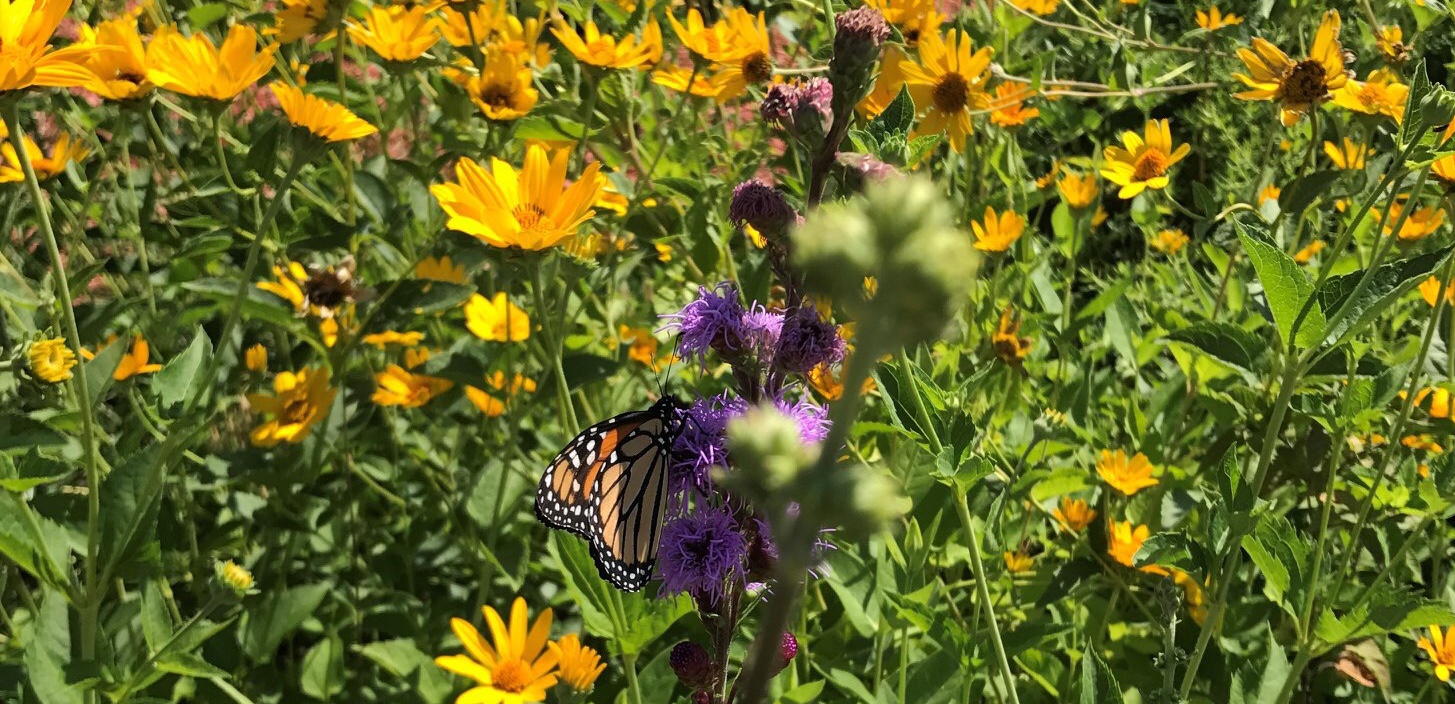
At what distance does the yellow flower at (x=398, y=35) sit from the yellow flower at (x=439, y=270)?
526mm

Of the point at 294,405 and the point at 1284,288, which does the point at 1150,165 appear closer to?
the point at 1284,288

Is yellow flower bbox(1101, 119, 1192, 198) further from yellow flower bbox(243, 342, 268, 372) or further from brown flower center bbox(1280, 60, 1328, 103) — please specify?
yellow flower bbox(243, 342, 268, 372)

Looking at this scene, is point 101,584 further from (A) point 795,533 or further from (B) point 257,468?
(A) point 795,533

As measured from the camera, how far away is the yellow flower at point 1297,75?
1.93m

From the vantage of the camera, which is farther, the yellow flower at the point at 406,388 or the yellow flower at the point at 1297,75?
the yellow flower at the point at 406,388

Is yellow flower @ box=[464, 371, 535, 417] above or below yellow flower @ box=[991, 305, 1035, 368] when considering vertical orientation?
below

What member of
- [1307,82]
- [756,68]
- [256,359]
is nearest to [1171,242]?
[1307,82]

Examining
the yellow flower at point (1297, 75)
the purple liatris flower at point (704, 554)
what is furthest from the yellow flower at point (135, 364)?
the yellow flower at point (1297, 75)

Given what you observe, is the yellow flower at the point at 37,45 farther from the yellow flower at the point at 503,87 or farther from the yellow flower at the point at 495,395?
the yellow flower at the point at 495,395

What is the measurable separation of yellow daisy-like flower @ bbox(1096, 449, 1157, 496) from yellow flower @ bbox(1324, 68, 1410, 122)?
0.72m

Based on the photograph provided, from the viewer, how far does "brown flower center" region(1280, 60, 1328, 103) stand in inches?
→ 75.9

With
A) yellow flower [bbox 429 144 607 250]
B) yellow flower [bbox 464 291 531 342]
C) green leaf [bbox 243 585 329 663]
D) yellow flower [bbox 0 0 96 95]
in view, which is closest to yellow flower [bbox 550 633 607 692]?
A: yellow flower [bbox 429 144 607 250]

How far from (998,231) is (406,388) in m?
1.38

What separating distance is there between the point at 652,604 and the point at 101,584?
83 cm
